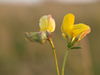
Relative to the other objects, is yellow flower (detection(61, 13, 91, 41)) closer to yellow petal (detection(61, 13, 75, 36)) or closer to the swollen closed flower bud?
yellow petal (detection(61, 13, 75, 36))

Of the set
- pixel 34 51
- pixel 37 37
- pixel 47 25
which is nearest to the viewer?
pixel 37 37

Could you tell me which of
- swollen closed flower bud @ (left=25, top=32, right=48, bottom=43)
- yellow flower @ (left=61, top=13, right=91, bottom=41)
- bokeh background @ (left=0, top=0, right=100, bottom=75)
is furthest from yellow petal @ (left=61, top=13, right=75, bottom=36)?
bokeh background @ (left=0, top=0, right=100, bottom=75)

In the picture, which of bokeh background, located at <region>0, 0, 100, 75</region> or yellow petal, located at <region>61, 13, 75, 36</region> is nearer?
yellow petal, located at <region>61, 13, 75, 36</region>

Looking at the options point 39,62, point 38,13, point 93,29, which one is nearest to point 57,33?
point 93,29

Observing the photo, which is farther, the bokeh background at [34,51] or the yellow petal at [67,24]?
the bokeh background at [34,51]

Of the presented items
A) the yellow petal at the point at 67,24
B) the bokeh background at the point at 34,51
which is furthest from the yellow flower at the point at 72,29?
the bokeh background at the point at 34,51

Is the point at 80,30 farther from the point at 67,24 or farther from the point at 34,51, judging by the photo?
the point at 34,51

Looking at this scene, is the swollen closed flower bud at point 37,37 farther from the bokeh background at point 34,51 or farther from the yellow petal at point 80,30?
the bokeh background at point 34,51

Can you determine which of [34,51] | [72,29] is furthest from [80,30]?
[34,51]
